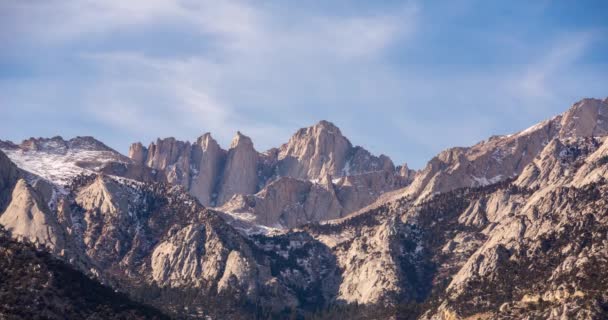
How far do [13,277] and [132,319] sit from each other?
21871 millimetres

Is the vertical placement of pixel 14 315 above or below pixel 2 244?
below

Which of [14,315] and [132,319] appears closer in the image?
[14,315]

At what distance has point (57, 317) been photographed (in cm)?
17825

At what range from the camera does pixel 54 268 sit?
194875 mm

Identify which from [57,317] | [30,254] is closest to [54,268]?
[30,254]

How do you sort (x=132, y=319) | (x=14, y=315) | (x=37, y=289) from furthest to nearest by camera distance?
(x=132, y=319), (x=37, y=289), (x=14, y=315)

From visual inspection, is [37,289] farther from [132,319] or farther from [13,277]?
[132,319]

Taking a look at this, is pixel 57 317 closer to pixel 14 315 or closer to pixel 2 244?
pixel 14 315

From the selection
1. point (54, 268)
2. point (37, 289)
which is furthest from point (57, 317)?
point (54, 268)

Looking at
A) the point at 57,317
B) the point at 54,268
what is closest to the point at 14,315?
the point at 57,317

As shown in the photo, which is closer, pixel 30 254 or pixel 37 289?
pixel 37 289

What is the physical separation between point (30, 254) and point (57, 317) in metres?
19.8

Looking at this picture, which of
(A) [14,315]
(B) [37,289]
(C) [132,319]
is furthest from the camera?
(C) [132,319]

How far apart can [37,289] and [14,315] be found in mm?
12720
